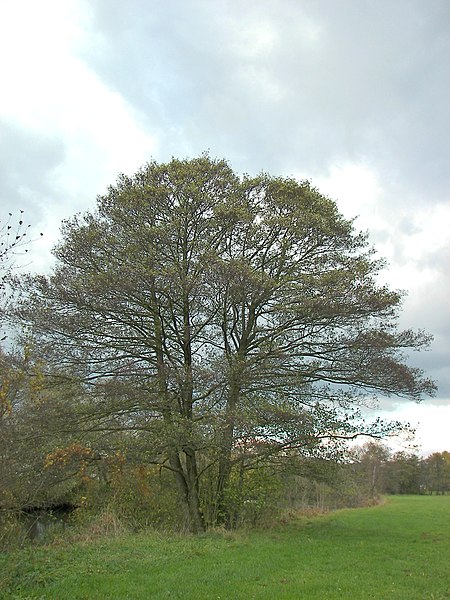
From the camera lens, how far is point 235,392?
47.7ft

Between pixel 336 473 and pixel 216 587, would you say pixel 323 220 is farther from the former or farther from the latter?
pixel 216 587

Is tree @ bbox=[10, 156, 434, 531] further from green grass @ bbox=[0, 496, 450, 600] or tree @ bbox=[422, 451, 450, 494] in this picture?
tree @ bbox=[422, 451, 450, 494]

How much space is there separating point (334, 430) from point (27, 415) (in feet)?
25.8

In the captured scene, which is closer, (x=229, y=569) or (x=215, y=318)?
(x=229, y=569)

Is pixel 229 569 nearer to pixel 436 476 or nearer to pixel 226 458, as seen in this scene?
pixel 226 458

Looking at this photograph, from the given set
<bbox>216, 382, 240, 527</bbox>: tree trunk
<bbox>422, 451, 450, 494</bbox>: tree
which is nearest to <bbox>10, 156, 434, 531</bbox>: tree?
<bbox>216, 382, 240, 527</bbox>: tree trunk

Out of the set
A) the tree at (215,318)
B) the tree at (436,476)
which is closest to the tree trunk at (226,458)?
the tree at (215,318)

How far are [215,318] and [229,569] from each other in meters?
7.45

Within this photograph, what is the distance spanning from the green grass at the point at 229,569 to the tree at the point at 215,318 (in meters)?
2.46

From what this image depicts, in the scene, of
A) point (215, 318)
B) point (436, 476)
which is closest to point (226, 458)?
point (215, 318)

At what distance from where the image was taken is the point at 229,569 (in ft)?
33.3

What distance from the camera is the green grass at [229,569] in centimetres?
834

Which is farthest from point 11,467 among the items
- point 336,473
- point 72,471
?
point 336,473

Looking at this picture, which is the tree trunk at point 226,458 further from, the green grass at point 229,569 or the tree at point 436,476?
the tree at point 436,476
